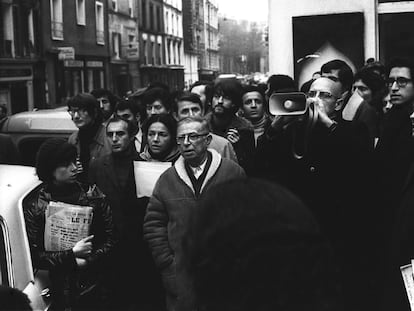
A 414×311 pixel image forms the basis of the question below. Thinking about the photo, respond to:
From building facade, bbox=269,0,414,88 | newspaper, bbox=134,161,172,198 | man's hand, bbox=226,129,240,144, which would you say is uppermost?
building facade, bbox=269,0,414,88

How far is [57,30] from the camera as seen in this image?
87.4ft

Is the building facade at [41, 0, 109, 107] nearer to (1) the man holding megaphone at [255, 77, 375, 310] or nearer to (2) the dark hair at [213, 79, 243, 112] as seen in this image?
(2) the dark hair at [213, 79, 243, 112]

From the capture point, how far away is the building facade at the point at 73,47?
25.8 meters

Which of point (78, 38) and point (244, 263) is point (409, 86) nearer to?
point (244, 263)

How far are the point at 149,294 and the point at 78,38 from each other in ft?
85.0

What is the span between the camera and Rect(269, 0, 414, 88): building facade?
8773 mm

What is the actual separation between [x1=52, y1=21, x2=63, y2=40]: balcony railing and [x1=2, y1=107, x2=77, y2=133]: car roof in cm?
1959

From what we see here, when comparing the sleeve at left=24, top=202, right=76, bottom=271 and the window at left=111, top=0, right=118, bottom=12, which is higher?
A: the window at left=111, top=0, right=118, bottom=12

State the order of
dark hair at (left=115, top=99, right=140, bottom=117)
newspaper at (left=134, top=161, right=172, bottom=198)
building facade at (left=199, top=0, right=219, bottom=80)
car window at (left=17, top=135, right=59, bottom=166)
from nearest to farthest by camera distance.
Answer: newspaper at (left=134, top=161, right=172, bottom=198) → dark hair at (left=115, top=99, right=140, bottom=117) → car window at (left=17, top=135, right=59, bottom=166) → building facade at (left=199, top=0, right=219, bottom=80)

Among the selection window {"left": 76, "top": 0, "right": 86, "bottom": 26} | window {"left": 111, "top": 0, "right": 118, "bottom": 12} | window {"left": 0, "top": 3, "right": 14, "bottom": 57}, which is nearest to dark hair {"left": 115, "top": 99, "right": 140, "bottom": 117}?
window {"left": 0, "top": 3, "right": 14, "bottom": 57}

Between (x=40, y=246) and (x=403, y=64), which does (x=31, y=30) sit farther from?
(x=40, y=246)

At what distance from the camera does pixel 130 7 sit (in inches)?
1511

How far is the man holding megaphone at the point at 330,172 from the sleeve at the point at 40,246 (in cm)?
129

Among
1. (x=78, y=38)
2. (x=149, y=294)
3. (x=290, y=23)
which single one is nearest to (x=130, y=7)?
(x=78, y=38)
